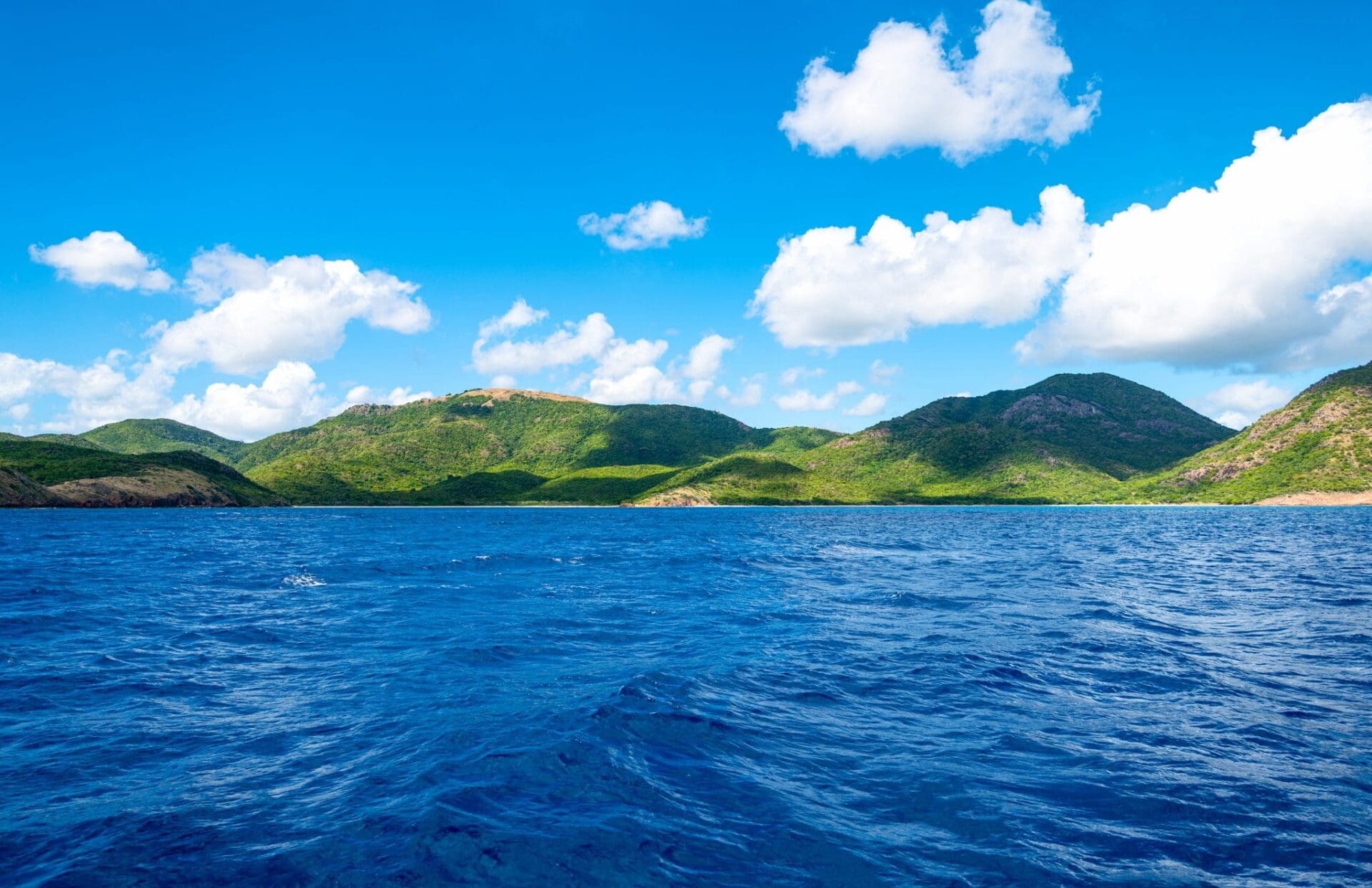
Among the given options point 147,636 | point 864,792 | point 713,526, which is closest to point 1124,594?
point 864,792

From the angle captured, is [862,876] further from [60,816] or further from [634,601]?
[634,601]

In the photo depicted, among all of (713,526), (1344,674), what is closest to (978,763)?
(1344,674)

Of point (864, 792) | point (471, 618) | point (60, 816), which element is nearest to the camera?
point (60, 816)

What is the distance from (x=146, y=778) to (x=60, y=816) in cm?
196

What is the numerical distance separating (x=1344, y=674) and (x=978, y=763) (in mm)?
16986

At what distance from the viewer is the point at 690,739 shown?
18.2 m

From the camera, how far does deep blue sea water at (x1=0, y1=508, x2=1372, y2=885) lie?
39.1 ft

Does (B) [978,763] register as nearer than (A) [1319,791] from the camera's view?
No

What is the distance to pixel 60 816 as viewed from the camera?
1334cm

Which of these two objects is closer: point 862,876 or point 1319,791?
point 862,876

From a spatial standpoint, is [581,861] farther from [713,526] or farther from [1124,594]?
[713,526]

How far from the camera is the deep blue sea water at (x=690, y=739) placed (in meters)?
11.9

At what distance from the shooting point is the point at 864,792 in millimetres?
14664

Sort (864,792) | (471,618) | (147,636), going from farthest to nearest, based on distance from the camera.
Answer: (471,618) → (147,636) → (864,792)
